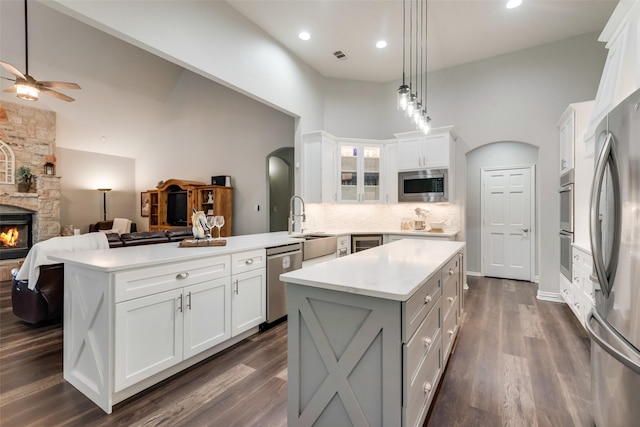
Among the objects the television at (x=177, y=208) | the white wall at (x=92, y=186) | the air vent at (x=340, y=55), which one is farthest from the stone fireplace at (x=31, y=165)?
the air vent at (x=340, y=55)

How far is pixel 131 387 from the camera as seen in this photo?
Answer: 199 centimetres

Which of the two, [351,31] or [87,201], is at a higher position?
[351,31]

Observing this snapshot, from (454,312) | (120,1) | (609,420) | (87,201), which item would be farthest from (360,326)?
(87,201)

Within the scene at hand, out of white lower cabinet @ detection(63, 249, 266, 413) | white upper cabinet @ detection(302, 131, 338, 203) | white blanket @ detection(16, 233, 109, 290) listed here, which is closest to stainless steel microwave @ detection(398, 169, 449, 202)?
white upper cabinet @ detection(302, 131, 338, 203)

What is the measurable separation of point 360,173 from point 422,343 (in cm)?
401

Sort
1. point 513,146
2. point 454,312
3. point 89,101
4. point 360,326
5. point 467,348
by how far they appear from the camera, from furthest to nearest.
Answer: point 89,101 < point 513,146 < point 467,348 < point 454,312 < point 360,326

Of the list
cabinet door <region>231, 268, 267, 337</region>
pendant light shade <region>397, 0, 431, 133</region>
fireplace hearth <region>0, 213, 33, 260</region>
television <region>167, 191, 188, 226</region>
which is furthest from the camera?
television <region>167, 191, 188, 226</region>

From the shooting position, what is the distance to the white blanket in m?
2.80

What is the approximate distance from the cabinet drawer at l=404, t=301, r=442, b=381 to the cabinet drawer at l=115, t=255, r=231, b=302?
1.70 meters

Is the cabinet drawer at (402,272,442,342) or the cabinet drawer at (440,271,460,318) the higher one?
the cabinet drawer at (402,272,442,342)

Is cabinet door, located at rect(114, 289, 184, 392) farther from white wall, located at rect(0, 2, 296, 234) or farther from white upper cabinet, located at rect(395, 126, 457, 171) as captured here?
white wall, located at rect(0, 2, 296, 234)

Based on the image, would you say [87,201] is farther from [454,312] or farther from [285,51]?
[454,312]

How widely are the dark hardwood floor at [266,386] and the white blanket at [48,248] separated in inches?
24.9

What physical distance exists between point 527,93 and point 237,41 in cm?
431
